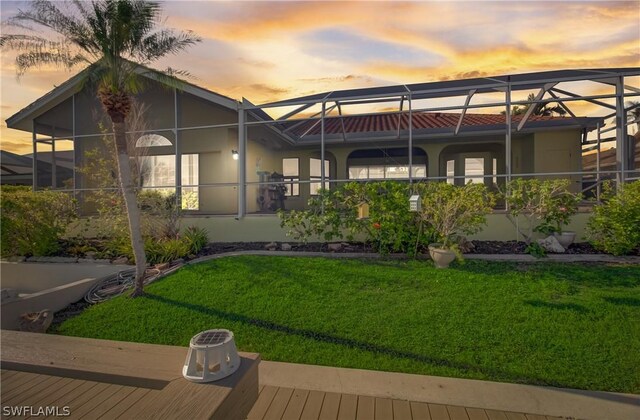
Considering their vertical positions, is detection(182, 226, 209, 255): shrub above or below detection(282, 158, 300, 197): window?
below

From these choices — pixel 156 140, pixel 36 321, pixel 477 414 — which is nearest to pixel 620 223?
pixel 477 414

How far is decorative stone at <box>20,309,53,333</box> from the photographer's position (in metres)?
4.77

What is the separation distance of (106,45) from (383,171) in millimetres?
10793

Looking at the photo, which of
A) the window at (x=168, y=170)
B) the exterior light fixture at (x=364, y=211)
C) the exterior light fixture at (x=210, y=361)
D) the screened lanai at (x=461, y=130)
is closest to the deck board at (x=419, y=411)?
the exterior light fixture at (x=210, y=361)

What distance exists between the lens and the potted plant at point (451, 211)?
607cm

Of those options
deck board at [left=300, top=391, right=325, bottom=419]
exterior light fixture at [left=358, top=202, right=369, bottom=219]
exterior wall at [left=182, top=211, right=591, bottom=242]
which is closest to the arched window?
exterior wall at [left=182, top=211, right=591, bottom=242]

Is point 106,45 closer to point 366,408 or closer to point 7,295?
point 7,295

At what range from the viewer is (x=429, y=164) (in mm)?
13352

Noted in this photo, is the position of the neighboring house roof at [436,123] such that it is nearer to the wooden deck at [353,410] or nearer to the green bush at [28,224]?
the green bush at [28,224]

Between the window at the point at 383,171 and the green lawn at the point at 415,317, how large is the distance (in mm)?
8636

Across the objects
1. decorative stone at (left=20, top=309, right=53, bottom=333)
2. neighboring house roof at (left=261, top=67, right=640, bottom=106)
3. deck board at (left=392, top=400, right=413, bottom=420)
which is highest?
neighboring house roof at (left=261, top=67, right=640, bottom=106)

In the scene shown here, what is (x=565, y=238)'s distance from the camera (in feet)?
21.4

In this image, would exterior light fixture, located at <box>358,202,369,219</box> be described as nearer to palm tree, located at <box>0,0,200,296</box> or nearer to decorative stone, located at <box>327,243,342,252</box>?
decorative stone, located at <box>327,243,342,252</box>

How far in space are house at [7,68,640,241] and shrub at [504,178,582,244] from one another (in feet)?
8.70
